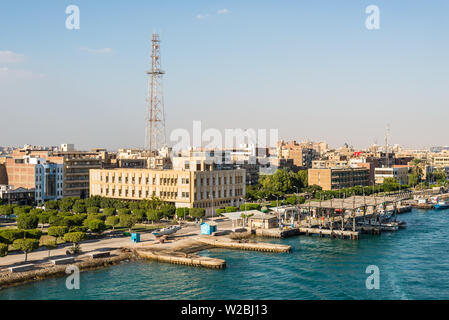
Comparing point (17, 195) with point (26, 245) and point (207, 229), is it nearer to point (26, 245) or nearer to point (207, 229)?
point (207, 229)

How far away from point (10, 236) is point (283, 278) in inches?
1303

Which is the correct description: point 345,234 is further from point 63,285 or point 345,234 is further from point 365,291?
point 63,285

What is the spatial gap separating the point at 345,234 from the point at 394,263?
2031 centimetres

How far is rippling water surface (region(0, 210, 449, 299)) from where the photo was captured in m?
47.0

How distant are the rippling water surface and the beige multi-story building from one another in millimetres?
29513

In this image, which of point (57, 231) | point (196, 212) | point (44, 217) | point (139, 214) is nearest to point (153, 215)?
point (139, 214)

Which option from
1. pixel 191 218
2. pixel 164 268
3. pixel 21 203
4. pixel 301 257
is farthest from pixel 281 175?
pixel 164 268

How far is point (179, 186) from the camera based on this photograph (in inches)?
3846

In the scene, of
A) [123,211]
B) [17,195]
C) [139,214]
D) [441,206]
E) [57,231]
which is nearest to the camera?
[57,231]

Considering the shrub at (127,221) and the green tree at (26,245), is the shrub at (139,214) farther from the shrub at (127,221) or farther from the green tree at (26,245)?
the green tree at (26,245)

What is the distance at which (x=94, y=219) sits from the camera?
233 ft

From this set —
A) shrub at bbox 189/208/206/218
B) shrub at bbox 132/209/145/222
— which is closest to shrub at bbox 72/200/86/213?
shrub at bbox 132/209/145/222

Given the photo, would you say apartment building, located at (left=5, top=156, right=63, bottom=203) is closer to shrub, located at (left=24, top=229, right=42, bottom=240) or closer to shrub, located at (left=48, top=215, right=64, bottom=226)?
shrub, located at (left=48, top=215, right=64, bottom=226)
